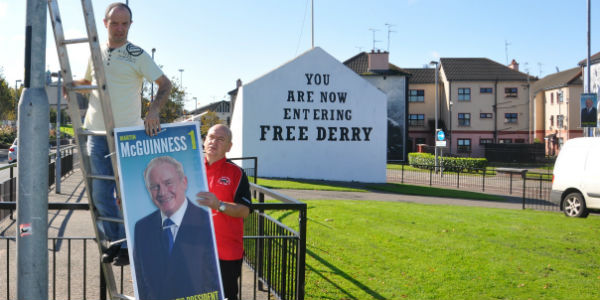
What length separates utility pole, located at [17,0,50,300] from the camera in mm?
2527

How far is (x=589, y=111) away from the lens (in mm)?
25094

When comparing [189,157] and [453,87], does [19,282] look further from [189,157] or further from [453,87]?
[453,87]

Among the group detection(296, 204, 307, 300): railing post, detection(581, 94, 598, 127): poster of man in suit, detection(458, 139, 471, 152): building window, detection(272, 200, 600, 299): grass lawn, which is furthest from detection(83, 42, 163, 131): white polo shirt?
detection(458, 139, 471, 152): building window

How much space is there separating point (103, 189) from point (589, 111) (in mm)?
26559

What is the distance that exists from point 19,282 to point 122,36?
1682 mm

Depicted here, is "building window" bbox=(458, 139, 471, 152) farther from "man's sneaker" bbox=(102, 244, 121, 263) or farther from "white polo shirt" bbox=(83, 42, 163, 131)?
"man's sneaker" bbox=(102, 244, 121, 263)

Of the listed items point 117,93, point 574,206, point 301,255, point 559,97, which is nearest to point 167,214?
point 117,93

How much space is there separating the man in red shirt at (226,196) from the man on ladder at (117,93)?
0.69 m

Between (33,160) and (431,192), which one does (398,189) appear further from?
(33,160)

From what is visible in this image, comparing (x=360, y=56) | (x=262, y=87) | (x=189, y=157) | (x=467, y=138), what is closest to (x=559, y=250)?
(x=189, y=157)

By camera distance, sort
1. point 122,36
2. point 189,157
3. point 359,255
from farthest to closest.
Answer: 1. point 359,255
2. point 122,36
3. point 189,157

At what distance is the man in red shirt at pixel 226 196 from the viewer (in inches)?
156

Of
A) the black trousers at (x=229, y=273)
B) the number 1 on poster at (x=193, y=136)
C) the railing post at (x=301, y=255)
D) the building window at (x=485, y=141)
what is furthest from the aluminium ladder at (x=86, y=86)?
the building window at (x=485, y=141)

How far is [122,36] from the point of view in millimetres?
3469
